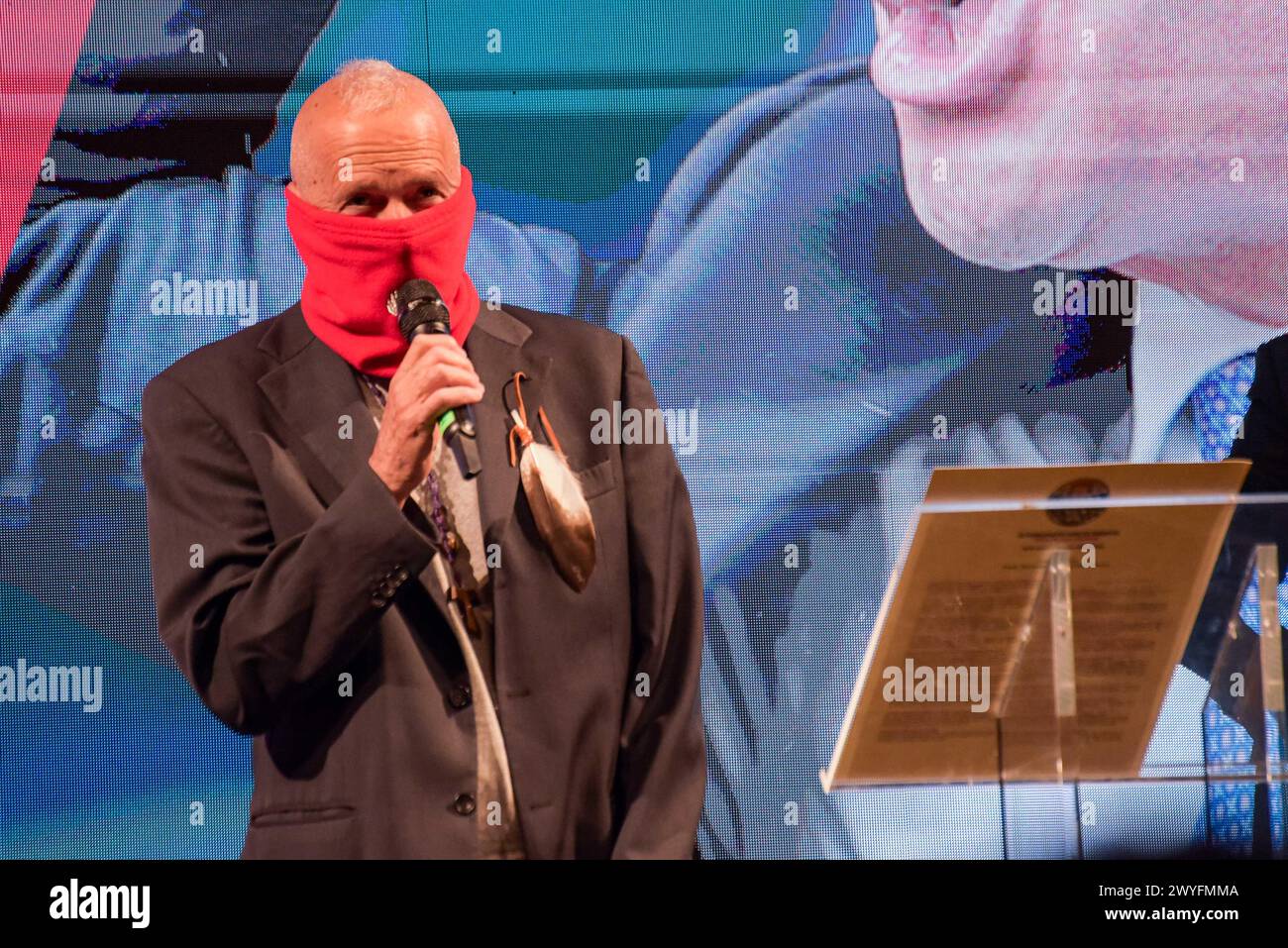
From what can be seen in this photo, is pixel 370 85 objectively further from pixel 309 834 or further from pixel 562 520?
pixel 309 834

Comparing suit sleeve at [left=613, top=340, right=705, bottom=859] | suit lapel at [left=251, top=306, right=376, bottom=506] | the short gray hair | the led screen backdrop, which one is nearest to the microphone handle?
suit lapel at [left=251, top=306, right=376, bottom=506]

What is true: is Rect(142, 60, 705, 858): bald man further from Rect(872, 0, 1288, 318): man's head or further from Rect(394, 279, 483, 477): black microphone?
Rect(872, 0, 1288, 318): man's head

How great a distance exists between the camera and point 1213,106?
3.33m

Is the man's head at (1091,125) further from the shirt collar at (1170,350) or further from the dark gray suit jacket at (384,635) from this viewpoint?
the dark gray suit jacket at (384,635)

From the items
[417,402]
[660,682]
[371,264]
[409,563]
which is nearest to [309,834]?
[409,563]

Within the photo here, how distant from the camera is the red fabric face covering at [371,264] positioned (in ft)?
8.82

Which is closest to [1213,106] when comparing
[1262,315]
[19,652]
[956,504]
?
[1262,315]

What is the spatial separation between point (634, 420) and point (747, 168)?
83cm

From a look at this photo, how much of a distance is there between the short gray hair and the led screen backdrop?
1.67ft

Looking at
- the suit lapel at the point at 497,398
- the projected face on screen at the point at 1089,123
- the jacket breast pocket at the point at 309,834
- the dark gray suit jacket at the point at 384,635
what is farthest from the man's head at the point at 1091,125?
the jacket breast pocket at the point at 309,834

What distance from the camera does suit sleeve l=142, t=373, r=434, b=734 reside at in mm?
2457

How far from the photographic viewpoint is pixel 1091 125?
10.9ft

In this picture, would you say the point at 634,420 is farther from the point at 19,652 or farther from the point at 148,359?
the point at 19,652

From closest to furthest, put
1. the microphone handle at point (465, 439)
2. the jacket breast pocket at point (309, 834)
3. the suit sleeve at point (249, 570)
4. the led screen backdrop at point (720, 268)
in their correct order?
the suit sleeve at point (249, 570) < the jacket breast pocket at point (309, 834) < the microphone handle at point (465, 439) < the led screen backdrop at point (720, 268)
